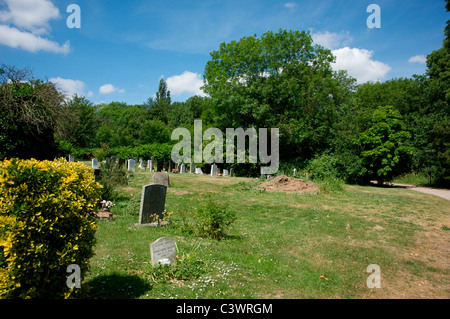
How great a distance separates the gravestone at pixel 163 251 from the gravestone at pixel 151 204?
116 inches

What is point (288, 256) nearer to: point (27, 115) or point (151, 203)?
point (151, 203)

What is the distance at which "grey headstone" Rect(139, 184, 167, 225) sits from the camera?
7672 mm

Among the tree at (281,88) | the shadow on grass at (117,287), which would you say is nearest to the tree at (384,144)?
the tree at (281,88)

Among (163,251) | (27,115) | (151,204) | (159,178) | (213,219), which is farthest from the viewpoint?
(159,178)

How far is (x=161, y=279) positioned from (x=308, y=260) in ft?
10.9

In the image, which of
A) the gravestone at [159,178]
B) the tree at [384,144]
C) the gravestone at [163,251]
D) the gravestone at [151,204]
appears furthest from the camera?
the tree at [384,144]

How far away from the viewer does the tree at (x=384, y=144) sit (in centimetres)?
2306

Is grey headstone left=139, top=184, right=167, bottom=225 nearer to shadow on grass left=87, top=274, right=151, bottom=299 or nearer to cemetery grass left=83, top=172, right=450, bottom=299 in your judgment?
cemetery grass left=83, top=172, right=450, bottom=299

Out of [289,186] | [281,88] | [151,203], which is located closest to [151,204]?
[151,203]

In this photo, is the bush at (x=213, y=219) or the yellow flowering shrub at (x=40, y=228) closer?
the yellow flowering shrub at (x=40, y=228)

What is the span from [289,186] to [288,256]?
11016mm

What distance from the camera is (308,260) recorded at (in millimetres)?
5906

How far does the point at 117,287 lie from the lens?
409 cm

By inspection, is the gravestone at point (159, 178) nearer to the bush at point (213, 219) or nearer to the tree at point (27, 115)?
the tree at point (27, 115)
